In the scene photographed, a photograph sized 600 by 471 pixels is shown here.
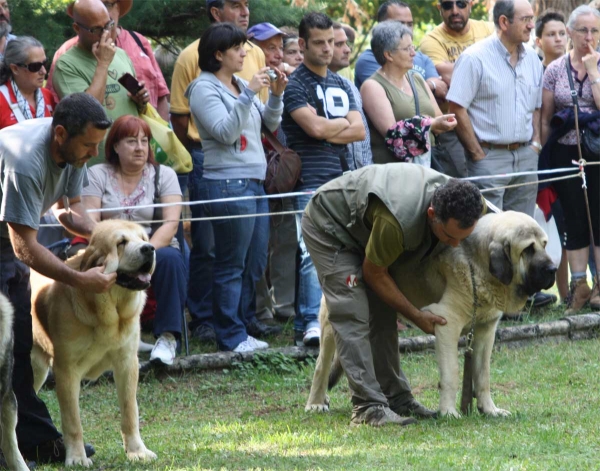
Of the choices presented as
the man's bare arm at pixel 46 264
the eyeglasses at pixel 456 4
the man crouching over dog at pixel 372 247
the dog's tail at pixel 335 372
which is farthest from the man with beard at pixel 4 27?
the eyeglasses at pixel 456 4

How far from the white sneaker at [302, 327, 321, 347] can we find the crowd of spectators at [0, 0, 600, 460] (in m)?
0.01

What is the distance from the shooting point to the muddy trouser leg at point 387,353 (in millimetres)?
7133

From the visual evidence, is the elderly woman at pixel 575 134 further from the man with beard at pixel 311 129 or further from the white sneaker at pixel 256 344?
the white sneaker at pixel 256 344

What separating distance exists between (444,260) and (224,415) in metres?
2.01

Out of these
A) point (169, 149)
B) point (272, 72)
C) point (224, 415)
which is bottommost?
point (224, 415)

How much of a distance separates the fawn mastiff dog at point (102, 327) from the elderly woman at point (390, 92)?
12.2 feet

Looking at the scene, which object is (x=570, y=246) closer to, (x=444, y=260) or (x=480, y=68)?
(x=480, y=68)

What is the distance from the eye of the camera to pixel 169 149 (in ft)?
29.1

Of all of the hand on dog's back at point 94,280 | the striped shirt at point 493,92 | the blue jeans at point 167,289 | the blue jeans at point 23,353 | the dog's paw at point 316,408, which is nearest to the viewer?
the hand on dog's back at point 94,280

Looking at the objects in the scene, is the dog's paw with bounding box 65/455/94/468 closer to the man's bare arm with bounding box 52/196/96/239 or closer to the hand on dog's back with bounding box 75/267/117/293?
the hand on dog's back with bounding box 75/267/117/293

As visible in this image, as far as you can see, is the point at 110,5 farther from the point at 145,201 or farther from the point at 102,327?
the point at 102,327

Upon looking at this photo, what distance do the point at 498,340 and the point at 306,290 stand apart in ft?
6.20

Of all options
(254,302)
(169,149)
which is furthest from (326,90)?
(254,302)

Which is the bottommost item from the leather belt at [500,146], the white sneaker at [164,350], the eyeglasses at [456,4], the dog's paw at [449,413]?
the white sneaker at [164,350]
